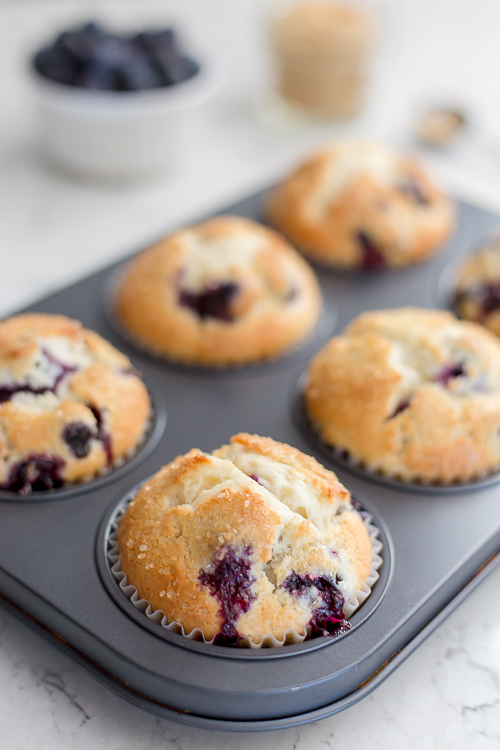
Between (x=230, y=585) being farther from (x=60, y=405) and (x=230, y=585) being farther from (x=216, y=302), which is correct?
(x=216, y=302)

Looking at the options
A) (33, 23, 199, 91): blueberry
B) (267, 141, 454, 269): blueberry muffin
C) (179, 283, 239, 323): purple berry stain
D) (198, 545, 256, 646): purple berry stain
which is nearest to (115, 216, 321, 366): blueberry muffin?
(179, 283, 239, 323): purple berry stain

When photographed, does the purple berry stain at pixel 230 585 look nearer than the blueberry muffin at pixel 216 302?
Yes

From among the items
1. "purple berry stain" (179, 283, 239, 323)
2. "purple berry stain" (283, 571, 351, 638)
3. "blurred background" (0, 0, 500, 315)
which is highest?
"purple berry stain" (283, 571, 351, 638)

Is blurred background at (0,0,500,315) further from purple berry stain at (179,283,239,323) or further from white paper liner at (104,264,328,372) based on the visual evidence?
purple berry stain at (179,283,239,323)

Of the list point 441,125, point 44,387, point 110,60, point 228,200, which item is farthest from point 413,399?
point 441,125

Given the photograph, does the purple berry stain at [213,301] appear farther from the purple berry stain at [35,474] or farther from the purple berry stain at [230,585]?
the purple berry stain at [230,585]

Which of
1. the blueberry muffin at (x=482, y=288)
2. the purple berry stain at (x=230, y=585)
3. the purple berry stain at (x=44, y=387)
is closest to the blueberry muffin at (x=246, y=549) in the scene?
the purple berry stain at (x=230, y=585)
